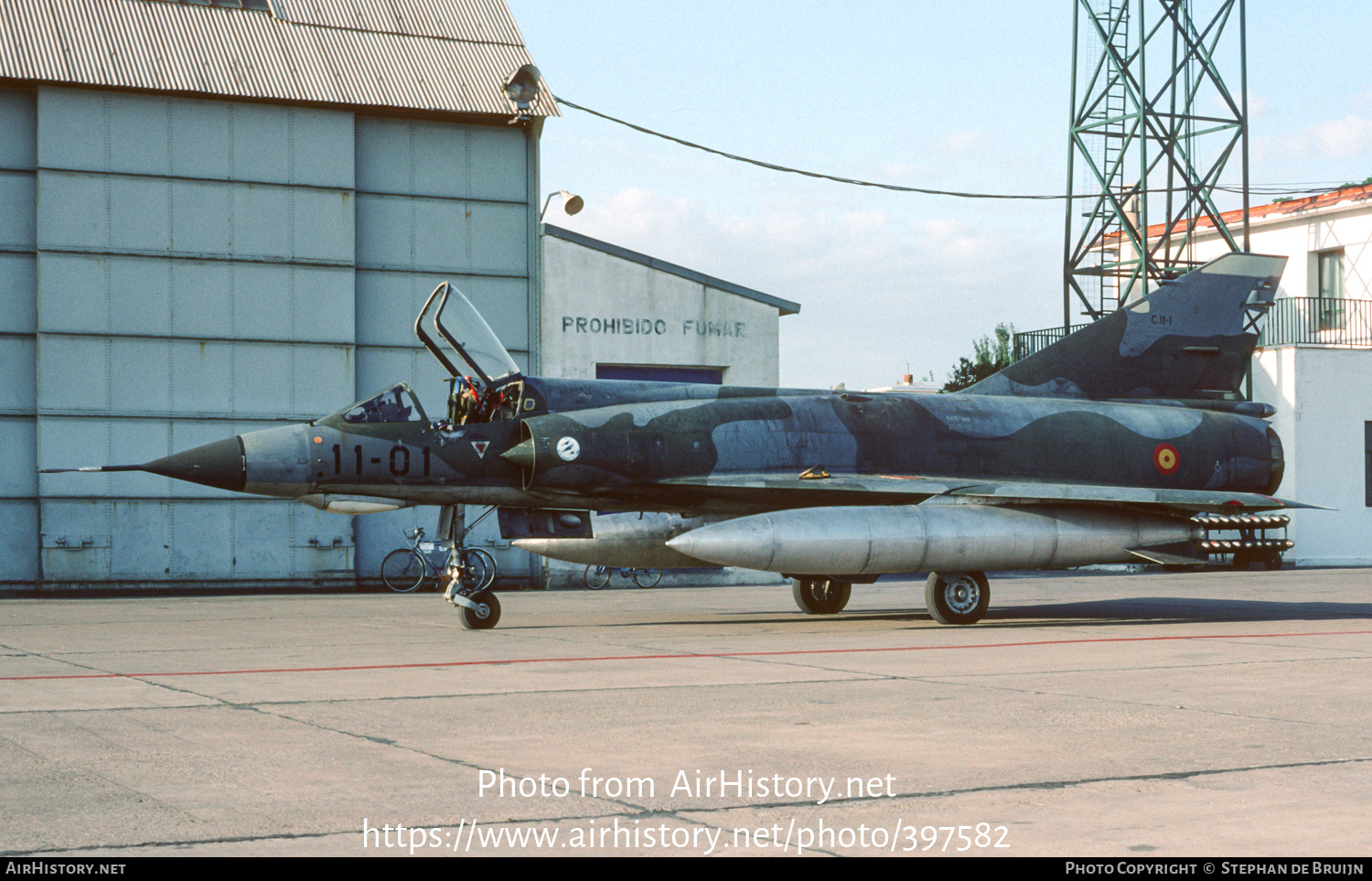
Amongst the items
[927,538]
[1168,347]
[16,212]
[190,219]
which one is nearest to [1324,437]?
[1168,347]

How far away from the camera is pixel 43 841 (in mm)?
4637

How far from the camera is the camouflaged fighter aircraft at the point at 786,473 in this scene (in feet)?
44.5

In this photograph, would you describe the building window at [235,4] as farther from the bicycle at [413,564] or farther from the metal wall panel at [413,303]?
the bicycle at [413,564]

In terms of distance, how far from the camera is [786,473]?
14.9m

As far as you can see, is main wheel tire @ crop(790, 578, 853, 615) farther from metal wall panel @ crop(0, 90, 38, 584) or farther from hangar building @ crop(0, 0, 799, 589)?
metal wall panel @ crop(0, 90, 38, 584)

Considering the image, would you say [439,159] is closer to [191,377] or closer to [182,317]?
[182,317]

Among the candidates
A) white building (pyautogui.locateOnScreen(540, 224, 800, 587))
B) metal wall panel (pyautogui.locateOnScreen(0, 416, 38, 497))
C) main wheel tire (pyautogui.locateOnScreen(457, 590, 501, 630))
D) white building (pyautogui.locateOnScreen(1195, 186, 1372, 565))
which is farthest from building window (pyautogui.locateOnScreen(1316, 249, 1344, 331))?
metal wall panel (pyautogui.locateOnScreen(0, 416, 38, 497))

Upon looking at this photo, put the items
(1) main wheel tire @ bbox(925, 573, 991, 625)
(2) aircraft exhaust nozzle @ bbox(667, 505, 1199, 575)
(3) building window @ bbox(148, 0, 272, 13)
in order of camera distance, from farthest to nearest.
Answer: (3) building window @ bbox(148, 0, 272, 13), (1) main wheel tire @ bbox(925, 573, 991, 625), (2) aircraft exhaust nozzle @ bbox(667, 505, 1199, 575)

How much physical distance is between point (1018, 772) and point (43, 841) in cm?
384

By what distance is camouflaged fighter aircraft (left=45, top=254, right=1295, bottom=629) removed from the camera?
44.5 ft

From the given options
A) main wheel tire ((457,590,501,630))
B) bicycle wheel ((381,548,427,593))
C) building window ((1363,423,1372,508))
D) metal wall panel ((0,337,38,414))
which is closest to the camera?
main wheel tire ((457,590,501,630))

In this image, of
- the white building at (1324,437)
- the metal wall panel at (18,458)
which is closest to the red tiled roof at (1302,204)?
the white building at (1324,437)

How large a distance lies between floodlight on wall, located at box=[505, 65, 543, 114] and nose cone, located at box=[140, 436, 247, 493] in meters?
13.9
